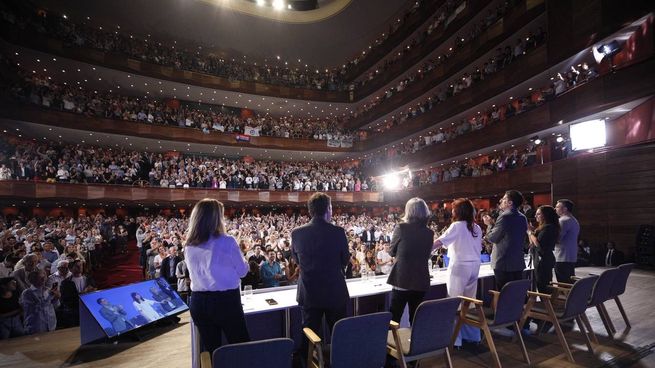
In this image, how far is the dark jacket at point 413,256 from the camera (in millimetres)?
2637

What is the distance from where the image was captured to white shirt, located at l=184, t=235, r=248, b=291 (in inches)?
81.2

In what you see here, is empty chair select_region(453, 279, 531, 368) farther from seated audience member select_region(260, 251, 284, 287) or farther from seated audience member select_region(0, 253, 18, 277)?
seated audience member select_region(0, 253, 18, 277)

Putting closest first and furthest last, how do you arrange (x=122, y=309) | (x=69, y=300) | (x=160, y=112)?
(x=122, y=309), (x=69, y=300), (x=160, y=112)

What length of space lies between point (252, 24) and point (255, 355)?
2236 centimetres

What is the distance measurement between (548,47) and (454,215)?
10.8m

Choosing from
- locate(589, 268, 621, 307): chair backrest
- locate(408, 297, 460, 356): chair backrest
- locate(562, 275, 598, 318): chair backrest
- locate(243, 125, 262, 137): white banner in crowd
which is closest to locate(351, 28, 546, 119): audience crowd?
locate(243, 125, 262, 137): white banner in crowd

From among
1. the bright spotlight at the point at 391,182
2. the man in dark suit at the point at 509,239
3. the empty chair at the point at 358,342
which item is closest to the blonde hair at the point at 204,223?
the empty chair at the point at 358,342

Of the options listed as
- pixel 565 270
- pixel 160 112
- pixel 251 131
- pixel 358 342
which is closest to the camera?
pixel 358 342

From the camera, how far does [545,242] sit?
3.69 metres

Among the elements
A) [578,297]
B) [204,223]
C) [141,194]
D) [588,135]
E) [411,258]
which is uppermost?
[588,135]

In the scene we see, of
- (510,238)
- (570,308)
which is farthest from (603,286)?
(510,238)

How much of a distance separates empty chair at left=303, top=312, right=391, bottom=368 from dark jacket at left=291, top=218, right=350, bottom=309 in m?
0.25

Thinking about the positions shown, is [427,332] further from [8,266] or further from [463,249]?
[8,266]

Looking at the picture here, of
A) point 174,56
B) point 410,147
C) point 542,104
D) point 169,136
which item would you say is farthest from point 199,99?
point 542,104
